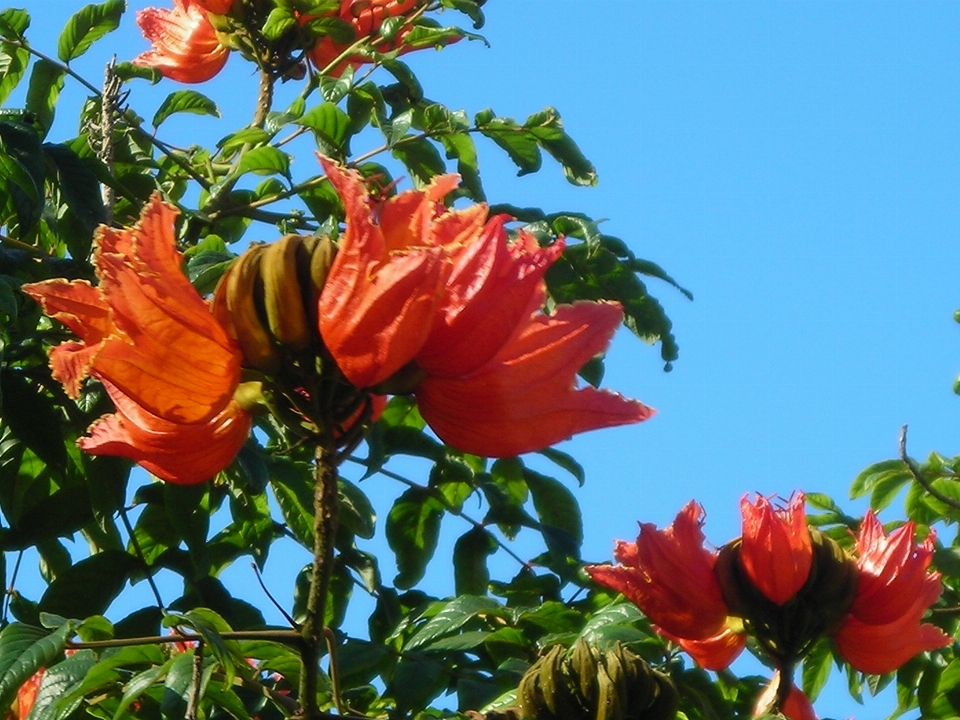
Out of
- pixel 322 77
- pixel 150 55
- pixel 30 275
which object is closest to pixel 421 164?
pixel 322 77

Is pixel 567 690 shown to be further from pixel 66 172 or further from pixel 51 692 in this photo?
pixel 66 172

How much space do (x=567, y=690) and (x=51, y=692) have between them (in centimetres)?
55

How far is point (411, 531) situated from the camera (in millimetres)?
2355

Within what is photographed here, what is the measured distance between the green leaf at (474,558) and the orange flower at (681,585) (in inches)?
19.9

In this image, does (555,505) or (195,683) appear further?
(555,505)

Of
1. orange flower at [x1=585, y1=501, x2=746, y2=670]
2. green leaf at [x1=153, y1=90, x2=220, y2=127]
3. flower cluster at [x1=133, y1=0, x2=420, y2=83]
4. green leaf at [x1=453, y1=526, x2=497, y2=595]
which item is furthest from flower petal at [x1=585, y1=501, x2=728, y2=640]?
green leaf at [x1=153, y1=90, x2=220, y2=127]

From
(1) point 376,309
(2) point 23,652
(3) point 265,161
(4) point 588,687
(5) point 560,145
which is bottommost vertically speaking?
(4) point 588,687

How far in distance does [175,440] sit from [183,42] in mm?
1830

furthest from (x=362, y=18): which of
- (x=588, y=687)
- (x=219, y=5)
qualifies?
(x=588, y=687)

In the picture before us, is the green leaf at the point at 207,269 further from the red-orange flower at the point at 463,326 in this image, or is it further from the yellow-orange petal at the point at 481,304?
the yellow-orange petal at the point at 481,304

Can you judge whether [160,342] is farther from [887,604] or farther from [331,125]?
[331,125]

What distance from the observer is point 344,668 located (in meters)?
1.71

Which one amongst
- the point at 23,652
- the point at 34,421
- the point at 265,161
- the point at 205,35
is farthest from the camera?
the point at 205,35

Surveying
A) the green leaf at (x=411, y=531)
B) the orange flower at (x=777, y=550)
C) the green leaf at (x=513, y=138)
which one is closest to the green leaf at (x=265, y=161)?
the green leaf at (x=513, y=138)
